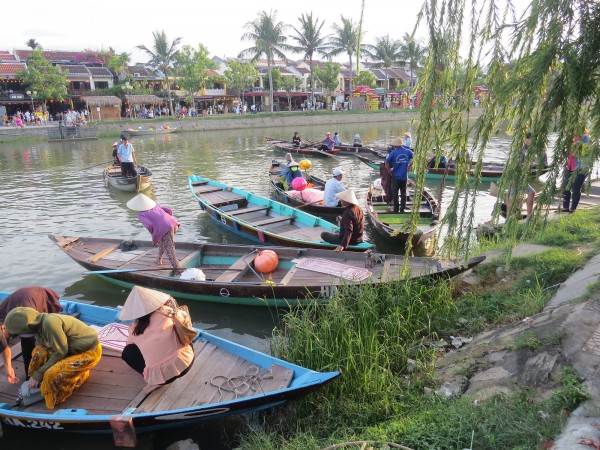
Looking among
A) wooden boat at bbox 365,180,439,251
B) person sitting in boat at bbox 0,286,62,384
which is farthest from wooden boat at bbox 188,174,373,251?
person sitting in boat at bbox 0,286,62,384

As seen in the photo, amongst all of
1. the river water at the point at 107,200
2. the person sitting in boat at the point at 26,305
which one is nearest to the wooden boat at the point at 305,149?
the river water at the point at 107,200

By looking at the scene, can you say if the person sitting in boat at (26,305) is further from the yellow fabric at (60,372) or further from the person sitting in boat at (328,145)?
the person sitting in boat at (328,145)

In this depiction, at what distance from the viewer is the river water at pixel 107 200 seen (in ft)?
29.5

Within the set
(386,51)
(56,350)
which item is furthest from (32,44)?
(56,350)

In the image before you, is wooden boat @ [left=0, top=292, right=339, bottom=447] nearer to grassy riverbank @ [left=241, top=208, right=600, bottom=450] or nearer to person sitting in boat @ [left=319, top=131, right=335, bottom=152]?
grassy riverbank @ [left=241, top=208, right=600, bottom=450]

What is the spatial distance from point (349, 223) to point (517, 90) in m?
5.03

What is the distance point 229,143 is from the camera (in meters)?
32.7

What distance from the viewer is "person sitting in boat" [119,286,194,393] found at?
4477 millimetres

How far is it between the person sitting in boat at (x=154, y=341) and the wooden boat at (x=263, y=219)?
4.59 metres

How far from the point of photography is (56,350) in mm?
4672

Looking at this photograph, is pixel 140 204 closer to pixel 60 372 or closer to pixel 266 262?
pixel 266 262

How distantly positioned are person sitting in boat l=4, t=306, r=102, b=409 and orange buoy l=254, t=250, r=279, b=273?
3.40 metres

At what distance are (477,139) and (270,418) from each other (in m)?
3.56

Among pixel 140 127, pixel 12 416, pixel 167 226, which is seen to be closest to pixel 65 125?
pixel 140 127
